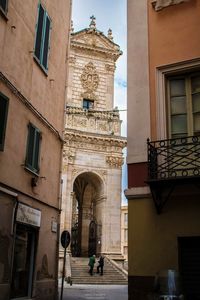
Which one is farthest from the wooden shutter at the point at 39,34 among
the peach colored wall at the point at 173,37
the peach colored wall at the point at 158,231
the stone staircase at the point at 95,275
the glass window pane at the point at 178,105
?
the stone staircase at the point at 95,275

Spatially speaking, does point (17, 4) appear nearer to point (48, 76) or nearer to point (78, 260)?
point (48, 76)

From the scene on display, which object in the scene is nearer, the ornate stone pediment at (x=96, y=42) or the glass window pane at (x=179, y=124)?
the glass window pane at (x=179, y=124)

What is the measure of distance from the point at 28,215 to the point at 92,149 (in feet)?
81.0

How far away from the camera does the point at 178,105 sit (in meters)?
9.00

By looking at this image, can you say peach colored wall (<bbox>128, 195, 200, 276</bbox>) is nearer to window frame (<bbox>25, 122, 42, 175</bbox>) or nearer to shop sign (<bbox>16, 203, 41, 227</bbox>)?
shop sign (<bbox>16, 203, 41, 227</bbox>)

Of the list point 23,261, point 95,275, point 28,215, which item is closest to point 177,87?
point 28,215

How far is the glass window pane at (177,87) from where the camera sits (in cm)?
907

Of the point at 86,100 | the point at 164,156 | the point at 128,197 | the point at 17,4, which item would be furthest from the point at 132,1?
the point at 86,100

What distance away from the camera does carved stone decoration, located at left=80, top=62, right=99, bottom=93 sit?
127ft

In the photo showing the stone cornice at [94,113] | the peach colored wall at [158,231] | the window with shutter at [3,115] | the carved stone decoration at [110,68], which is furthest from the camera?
the carved stone decoration at [110,68]

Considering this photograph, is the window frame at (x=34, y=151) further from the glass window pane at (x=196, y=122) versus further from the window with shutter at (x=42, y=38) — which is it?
the glass window pane at (x=196, y=122)

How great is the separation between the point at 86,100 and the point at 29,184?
26.9 meters

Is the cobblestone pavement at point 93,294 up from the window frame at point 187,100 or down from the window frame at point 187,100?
down

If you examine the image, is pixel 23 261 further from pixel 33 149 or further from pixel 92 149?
pixel 92 149
